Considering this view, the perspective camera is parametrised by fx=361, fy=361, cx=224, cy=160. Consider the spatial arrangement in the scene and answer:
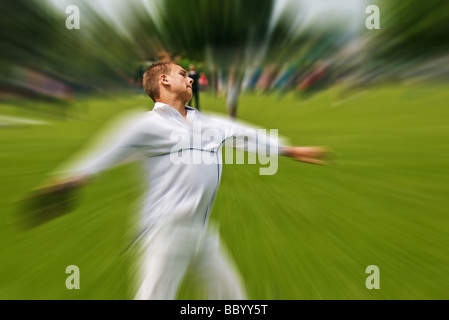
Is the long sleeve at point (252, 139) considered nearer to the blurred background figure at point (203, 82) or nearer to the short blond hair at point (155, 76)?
the short blond hair at point (155, 76)

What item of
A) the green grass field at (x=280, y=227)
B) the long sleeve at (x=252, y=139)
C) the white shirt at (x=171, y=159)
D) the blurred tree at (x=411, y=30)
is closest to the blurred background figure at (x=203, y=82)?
the green grass field at (x=280, y=227)

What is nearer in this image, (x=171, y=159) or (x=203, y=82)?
(x=171, y=159)

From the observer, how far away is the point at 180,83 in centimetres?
132

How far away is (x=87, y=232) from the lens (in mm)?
2740

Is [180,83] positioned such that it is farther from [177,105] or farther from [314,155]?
[314,155]

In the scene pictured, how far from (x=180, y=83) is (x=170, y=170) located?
326mm

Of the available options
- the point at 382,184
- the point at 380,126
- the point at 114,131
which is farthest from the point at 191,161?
the point at 380,126

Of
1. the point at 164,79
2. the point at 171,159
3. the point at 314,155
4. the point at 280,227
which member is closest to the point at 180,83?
the point at 164,79

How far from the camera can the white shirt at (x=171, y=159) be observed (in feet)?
3.81

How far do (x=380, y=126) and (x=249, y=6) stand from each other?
14.1 ft

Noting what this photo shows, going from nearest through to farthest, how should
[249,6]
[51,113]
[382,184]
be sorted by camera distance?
[51,113], [382,184], [249,6]

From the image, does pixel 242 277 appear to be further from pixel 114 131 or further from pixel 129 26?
pixel 129 26

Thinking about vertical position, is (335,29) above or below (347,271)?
above
